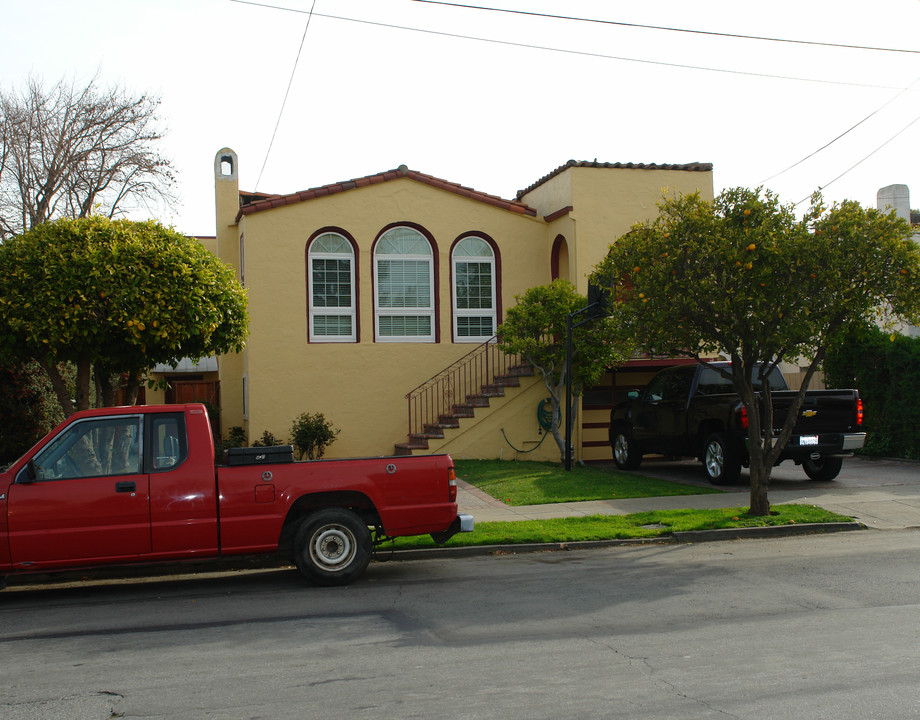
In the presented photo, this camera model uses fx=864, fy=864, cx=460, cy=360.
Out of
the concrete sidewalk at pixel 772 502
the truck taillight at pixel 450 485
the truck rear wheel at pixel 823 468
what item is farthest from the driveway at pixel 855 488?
the truck taillight at pixel 450 485

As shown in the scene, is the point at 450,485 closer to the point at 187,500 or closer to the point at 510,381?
the point at 187,500

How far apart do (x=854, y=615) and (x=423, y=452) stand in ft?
37.4

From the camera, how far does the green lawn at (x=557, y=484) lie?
44.1 ft

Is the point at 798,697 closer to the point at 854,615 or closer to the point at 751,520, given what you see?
the point at 854,615

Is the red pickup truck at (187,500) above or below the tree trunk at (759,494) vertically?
above

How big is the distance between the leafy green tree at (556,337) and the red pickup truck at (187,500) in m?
8.17

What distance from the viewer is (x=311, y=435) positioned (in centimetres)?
1720

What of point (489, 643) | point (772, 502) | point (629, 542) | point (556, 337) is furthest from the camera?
point (556, 337)

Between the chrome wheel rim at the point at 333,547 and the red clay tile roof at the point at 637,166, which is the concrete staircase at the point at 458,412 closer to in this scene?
the red clay tile roof at the point at 637,166

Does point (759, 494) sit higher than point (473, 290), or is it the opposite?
point (473, 290)

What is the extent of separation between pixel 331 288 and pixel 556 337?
16.3 ft

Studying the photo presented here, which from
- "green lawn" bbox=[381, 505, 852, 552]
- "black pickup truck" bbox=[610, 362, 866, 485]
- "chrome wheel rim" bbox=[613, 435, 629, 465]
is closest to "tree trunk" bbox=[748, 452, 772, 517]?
"green lawn" bbox=[381, 505, 852, 552]

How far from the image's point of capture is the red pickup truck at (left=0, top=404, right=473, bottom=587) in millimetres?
7500

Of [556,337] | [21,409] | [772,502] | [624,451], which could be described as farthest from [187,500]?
[624,451]
